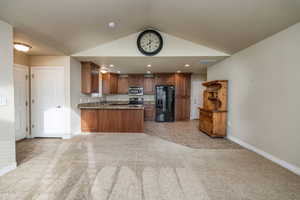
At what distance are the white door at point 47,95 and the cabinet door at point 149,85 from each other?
3733 millimetres

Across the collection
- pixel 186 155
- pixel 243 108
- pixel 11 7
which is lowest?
pixel 186 155

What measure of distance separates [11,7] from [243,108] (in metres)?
4.81

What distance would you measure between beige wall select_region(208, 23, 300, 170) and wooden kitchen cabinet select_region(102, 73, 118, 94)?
4795 mm

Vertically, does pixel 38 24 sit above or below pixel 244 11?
below

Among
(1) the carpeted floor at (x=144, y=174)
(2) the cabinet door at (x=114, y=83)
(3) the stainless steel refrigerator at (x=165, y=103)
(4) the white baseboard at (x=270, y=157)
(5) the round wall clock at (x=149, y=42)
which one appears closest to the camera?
(1) the carpeted floor at (x=144, y=174)

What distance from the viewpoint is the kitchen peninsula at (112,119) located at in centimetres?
440

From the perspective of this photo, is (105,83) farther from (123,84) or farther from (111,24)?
(111,24)

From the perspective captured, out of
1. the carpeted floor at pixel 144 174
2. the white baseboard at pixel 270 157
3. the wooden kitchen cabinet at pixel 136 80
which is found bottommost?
the carpeted floor at pixel 144 174

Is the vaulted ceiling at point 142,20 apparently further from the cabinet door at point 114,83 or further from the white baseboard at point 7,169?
the cabinet door at point 114,83

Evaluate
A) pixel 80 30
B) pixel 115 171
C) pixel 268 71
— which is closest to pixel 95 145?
pixel 115 171

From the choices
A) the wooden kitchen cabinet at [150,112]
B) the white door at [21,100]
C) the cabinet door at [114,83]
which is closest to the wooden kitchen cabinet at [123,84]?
the cabinet door at [114,83]

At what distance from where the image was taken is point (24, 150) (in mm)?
2998

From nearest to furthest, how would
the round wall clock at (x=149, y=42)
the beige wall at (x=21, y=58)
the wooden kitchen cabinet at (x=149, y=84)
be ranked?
the beige wall at (x=21, y=58) → the round wall clock at (x=149, y=42) → the wooden kitchen cabinet at (x=149, y=84)

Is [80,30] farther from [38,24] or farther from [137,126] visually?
[137,126]
